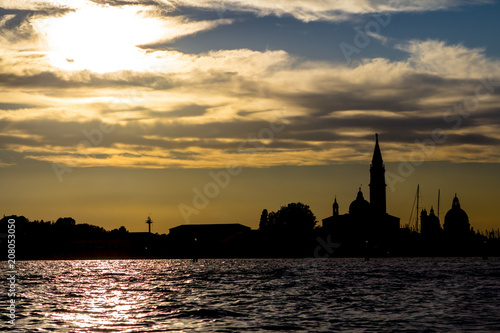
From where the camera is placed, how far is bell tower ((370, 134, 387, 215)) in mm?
192625

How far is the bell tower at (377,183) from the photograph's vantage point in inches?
7584

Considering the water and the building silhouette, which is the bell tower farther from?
the water

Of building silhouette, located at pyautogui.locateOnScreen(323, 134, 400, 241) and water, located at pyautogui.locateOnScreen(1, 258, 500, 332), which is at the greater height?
building silhouette, located at pyautogui.locateOnScreen(323, 134, 400, 241)

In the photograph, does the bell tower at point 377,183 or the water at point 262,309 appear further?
the bell tower at point 377,183

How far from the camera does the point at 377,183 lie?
193625 mm

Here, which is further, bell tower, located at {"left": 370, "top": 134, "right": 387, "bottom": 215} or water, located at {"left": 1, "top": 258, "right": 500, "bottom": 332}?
bell tower, located at {"left": 370, "top": 134, "right": 387, "bottom": 215}

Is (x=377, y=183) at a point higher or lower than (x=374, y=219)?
higher

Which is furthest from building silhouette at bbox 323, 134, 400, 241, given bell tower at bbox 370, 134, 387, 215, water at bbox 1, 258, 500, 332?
water at bbox 1, 258, 500, 332

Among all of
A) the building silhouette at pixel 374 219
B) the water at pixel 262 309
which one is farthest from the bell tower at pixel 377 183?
the water at pixel 262 309

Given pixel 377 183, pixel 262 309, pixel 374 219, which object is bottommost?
pixel 262 309

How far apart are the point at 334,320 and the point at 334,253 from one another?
15850 centimetres

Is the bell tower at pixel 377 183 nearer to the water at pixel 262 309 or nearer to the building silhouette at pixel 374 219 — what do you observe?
the building silhouette at pixel 374 219

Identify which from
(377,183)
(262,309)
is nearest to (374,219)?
(377,183)

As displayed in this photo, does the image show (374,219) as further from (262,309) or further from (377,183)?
(262,309)
